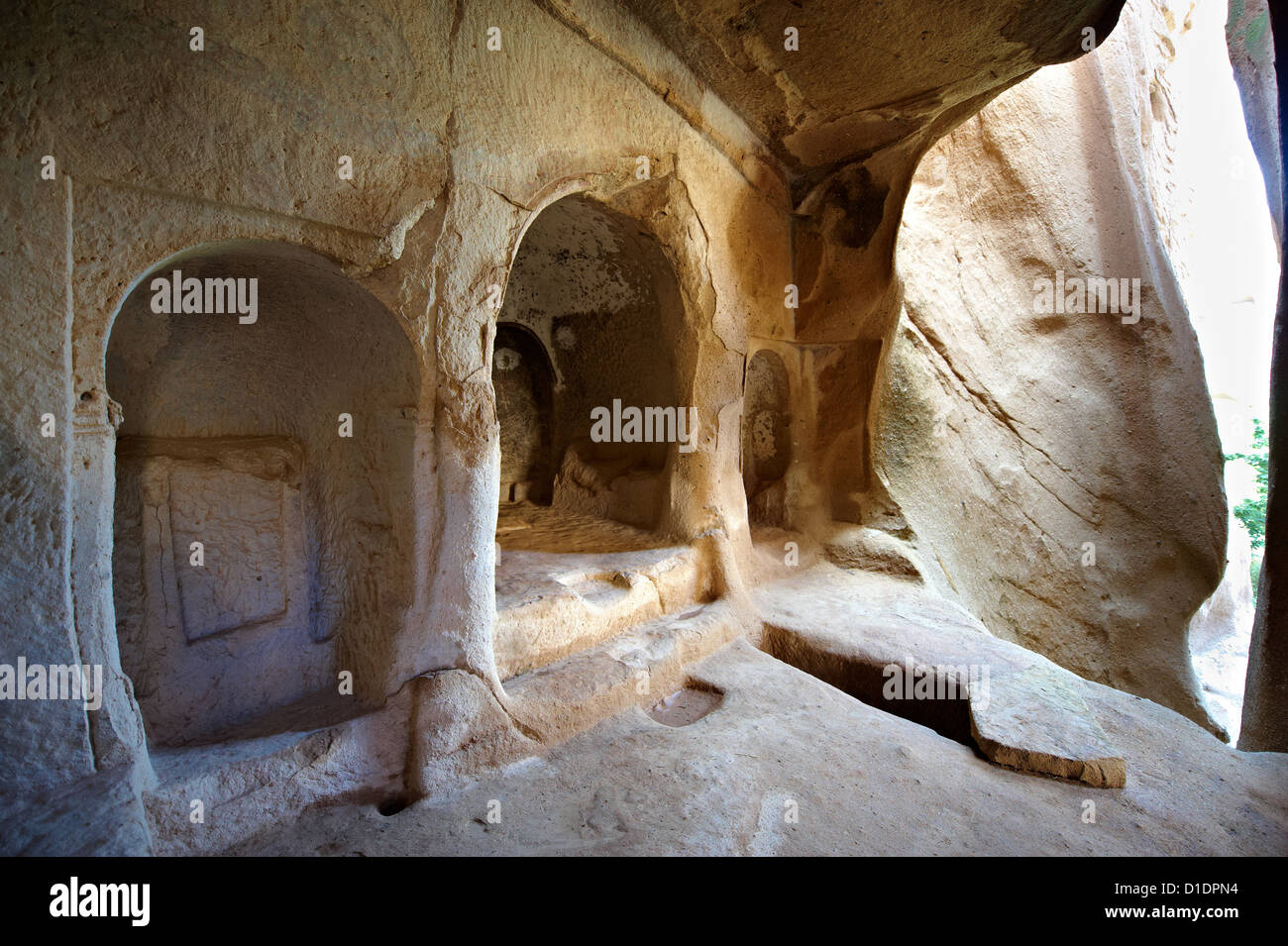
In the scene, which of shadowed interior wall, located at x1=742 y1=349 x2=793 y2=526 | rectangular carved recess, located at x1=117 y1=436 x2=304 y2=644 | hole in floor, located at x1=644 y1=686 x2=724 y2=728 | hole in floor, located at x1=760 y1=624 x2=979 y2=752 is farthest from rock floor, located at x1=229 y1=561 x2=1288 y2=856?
shadowed interior wall, located at x1=742 y1=349 x2=793 y2=526

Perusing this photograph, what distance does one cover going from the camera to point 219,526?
255 cm

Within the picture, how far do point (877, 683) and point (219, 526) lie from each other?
10.8ft

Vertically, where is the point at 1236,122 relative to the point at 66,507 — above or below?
above

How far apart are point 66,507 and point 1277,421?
5.57 m

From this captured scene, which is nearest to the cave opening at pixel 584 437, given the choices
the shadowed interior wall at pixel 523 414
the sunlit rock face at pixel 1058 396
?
the shadowed interior wall at pixel 523 414

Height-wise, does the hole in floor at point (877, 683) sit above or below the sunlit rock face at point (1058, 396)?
below

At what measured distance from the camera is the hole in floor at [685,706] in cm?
296

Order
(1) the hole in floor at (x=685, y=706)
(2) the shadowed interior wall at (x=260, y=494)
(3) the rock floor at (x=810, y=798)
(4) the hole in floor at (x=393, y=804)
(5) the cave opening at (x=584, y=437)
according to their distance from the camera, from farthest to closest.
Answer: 1. (5) the cave opening at (x=584, y=437)
2. (1) the hole in floor at (x=685, y=706)
3. (2) the shadowed interior wall at (x=260, y=494)
4. (4) the hole in floor at (x=393, y=804)
5. (3) the rock floor at (x=810, y=798)

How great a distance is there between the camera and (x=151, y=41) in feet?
5.61

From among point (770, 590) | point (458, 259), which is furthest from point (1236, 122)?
point (458, 259)

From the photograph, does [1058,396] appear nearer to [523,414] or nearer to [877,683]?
[877,683]

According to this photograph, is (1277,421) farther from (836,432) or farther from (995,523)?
(836,432)

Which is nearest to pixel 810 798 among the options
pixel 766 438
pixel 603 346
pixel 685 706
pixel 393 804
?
pixel 685 706

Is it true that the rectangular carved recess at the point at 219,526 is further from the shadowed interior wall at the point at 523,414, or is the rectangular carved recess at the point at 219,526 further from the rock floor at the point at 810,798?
the shadowed interior wall at the point at 523,414
